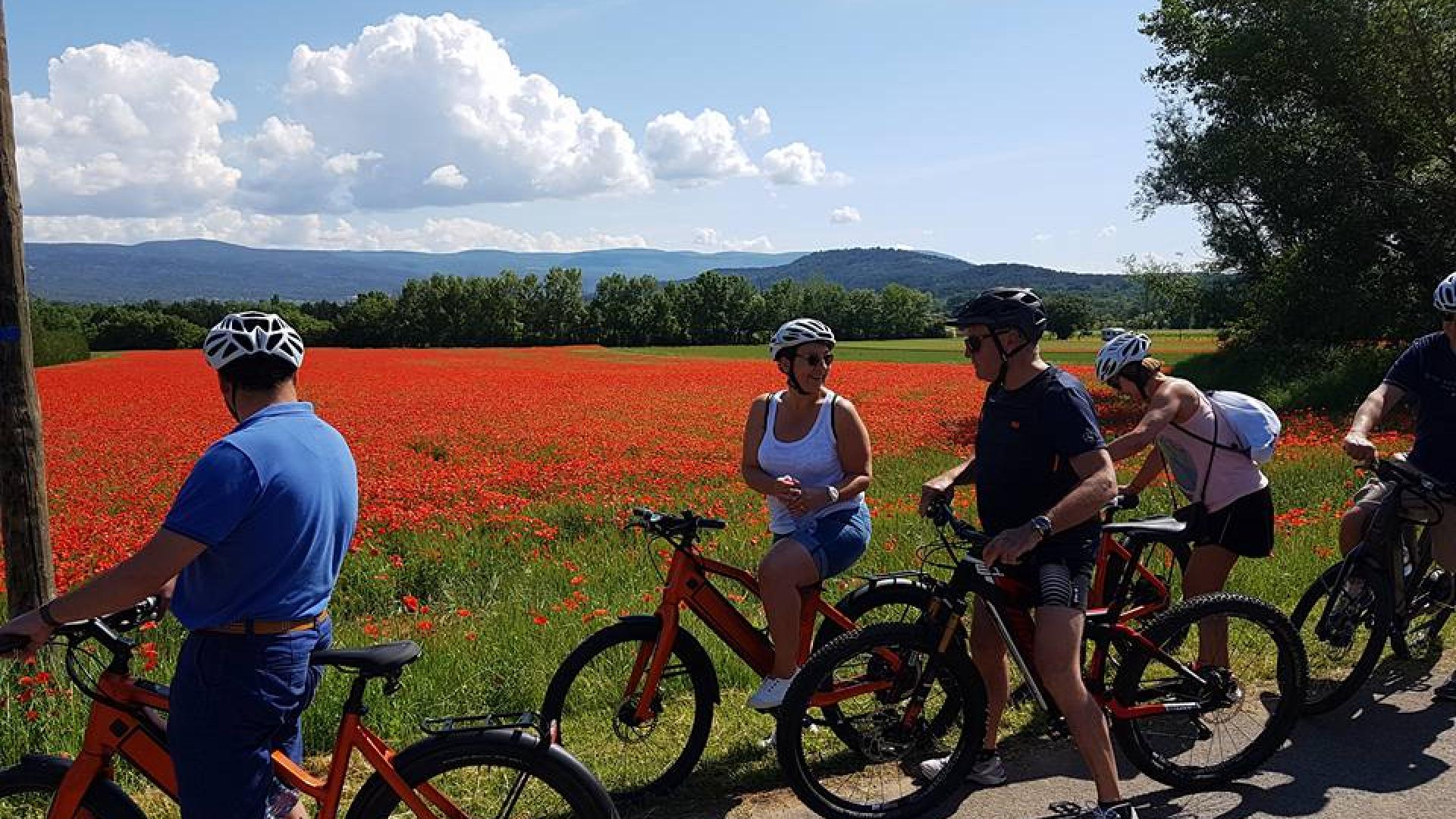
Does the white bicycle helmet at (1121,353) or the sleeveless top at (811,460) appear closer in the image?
the sleeveless top at (811,460)

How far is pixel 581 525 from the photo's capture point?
10.9 m

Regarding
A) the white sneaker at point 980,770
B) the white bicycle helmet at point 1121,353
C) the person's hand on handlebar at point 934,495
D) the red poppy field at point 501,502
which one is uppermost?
the white bicycle helmet at point 1121,353

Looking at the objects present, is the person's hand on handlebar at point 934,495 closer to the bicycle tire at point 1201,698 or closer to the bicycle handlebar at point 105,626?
the bicycle tire at point 1201,698

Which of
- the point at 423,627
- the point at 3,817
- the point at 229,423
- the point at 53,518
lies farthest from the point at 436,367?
the point at 3,817

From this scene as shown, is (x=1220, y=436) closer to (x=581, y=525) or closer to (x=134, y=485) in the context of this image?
(x=581, y=525)

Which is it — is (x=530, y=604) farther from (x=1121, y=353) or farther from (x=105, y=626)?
(x=1121, y=353)

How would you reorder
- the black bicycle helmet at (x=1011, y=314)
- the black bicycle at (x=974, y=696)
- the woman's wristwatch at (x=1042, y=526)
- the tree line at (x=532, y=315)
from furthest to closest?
1. the tree line at (x=532, y=315)
2. the black bicycle at (x=974, y=696)
3. the black bicycle helmet at (x=1011, y=314)
4. the woman's wristwatch at (x=1042, y=526)

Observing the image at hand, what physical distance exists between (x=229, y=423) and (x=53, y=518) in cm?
1029

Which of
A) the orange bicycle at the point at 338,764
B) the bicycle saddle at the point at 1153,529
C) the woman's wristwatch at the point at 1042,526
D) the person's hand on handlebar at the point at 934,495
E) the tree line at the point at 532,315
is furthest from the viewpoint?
the tree line at the point at 532,315

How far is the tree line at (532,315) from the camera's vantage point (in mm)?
77375

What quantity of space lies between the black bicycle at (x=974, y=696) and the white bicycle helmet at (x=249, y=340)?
2250 millimetres

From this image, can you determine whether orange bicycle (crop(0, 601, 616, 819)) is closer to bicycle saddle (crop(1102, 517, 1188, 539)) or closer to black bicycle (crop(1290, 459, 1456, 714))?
bicycle saddle (crop(1102, 517, 1188, 539))

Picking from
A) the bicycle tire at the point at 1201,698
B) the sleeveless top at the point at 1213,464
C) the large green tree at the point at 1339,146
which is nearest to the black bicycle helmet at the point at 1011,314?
the bicycle tire at the point at 1201,698

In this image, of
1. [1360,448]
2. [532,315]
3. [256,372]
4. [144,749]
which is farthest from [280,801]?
[532,315]
